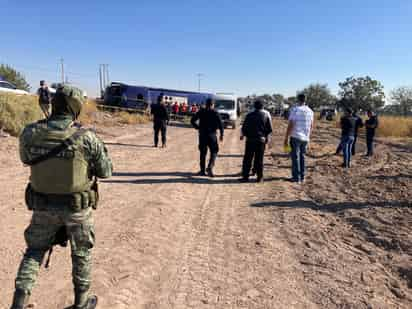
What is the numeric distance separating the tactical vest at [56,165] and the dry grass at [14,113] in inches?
419

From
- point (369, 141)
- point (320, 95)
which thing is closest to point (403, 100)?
point (320, 95)

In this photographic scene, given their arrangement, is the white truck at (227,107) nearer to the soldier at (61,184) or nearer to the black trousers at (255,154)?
the black trousers at (255,154)

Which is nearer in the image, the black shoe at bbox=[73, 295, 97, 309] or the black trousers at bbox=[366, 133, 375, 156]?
the black shoe at bbox=[73, 295, 97, 309]

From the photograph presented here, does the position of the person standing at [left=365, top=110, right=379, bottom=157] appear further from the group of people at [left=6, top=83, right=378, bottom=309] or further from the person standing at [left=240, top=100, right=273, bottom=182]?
the group of people at [left=6, top=83, right=378, bottom=309]

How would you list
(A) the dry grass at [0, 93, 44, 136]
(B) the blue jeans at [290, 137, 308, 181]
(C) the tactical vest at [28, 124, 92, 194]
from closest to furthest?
(C) the tactical vest at [28, 124, 92, 194], (B) the blue jeans at [290, 137, 308, 181], (A) the dry grass at [0, 93, 44, 136]

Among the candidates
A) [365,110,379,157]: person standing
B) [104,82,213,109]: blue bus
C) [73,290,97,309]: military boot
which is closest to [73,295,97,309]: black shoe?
[73,290,97,309]: military boot

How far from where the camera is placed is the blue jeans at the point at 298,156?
771 cm

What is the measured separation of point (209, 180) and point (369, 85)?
289 feet

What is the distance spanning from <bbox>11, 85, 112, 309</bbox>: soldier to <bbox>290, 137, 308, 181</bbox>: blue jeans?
5764mm

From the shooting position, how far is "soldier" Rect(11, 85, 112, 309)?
234cm

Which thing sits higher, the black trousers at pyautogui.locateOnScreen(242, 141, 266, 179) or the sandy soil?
the black trousers at pyautogui.locateOnScreen(242, 141, 266, 179)

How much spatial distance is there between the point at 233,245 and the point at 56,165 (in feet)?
8.59

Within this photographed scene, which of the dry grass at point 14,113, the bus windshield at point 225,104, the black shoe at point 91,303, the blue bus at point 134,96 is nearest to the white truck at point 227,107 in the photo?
the bus windshield at point 225,104

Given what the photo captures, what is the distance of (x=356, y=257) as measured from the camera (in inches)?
164
